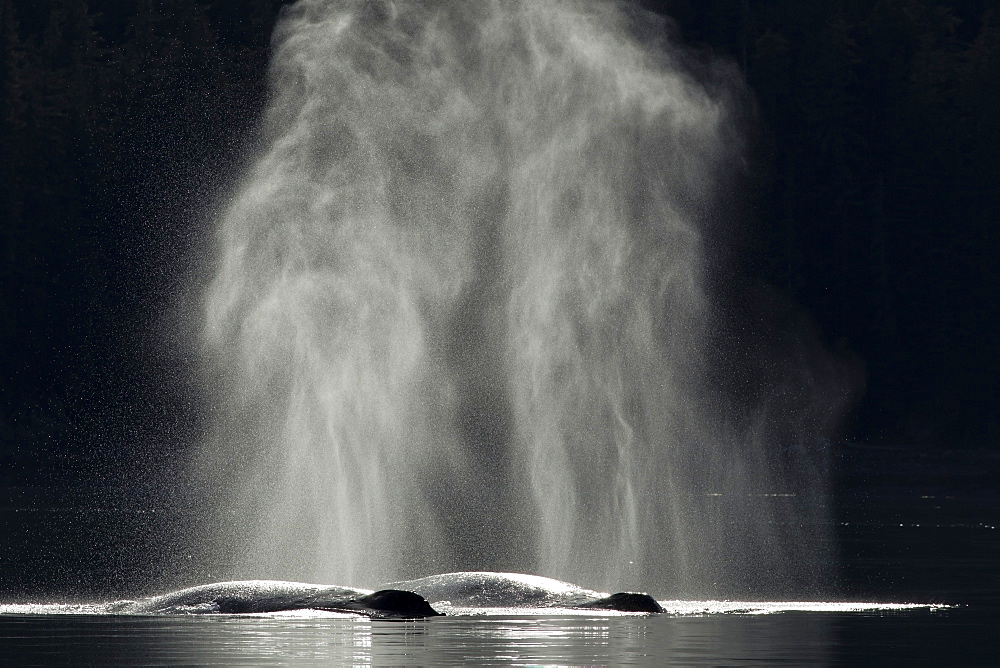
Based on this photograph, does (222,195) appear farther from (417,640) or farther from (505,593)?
(417,640)

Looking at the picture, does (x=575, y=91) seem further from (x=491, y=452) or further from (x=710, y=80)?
(x=710, y=80)

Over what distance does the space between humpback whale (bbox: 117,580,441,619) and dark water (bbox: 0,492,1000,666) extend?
0.64 metres

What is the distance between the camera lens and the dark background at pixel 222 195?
313ft

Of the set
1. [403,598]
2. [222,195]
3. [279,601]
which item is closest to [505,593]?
[403,598]

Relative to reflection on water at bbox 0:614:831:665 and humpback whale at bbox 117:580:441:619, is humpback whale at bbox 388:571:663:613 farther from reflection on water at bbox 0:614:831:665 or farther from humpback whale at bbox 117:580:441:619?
reflection on water at bbox 0:614:831:665

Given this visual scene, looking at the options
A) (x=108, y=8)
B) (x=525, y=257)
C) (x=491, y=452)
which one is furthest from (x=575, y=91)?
(x=108, y=8)

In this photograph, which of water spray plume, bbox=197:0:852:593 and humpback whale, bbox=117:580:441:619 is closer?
humpback whale, bbox=117:580:441:619

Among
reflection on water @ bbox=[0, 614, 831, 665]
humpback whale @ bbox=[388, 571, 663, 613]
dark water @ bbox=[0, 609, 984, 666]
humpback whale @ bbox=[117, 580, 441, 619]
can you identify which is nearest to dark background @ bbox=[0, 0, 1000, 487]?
humpback whale @ bbox=[117, 580, 441, 619]

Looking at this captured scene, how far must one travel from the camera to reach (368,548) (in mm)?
45812

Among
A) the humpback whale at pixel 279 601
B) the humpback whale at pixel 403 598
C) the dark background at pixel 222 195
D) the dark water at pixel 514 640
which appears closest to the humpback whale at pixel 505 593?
the humpback whale at pixel 403 598

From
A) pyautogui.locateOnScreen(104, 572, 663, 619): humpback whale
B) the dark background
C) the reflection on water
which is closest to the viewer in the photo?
the reflection on water

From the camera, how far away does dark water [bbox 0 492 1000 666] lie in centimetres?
2777

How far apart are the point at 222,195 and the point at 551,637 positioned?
6829cm

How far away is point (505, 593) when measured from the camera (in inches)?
1415
